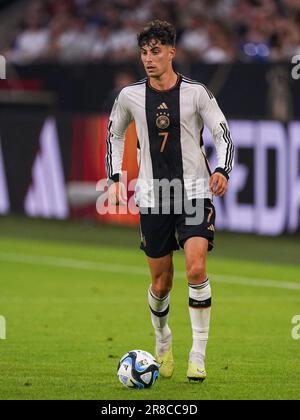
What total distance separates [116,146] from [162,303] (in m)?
1.20

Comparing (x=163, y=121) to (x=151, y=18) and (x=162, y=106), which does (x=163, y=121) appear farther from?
(x=151, y=18)

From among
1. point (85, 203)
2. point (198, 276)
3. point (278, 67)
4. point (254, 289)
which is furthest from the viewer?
point (85, 203)

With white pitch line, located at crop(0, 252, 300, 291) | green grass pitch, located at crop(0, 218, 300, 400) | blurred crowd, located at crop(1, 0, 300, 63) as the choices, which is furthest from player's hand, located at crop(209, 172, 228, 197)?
blurred crowd, located at crop(1, 0, 300, 63)

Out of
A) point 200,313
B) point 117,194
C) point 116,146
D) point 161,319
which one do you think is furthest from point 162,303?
point 116,146

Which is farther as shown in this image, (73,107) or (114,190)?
(73,107)

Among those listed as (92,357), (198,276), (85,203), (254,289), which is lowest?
(85,203)

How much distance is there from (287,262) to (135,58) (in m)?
7.60

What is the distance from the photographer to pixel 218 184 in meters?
8.66

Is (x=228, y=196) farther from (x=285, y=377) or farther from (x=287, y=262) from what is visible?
(x=285, y=377)

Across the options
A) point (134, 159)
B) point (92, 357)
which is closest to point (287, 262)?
point (134, 159)

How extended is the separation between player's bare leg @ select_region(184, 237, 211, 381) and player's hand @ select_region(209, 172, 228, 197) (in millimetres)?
396

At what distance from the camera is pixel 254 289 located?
1435 centimetres

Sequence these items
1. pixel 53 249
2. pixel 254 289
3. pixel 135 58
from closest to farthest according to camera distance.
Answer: pixel 254 289
pixel 53 249
pixel 135 58

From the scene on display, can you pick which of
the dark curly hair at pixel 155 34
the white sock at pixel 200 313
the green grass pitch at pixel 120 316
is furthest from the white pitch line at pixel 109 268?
the dark curly hair at pixel 155 34
